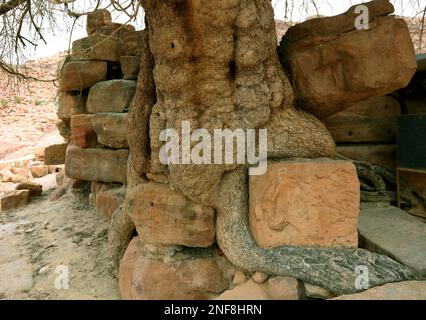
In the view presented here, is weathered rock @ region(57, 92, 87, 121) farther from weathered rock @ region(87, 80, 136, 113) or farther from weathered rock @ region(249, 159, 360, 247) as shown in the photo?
weathered rock @ region(249, 159, 360, 247)

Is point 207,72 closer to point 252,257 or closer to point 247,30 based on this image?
point 247,30

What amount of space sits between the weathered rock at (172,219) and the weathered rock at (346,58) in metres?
1.06

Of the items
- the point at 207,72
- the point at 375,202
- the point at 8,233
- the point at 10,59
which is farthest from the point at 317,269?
the point at 10,59

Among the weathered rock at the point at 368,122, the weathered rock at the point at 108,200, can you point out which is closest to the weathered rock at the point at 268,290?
the weathered rock at the point at 108,200

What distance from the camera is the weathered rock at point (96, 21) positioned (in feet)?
12.5

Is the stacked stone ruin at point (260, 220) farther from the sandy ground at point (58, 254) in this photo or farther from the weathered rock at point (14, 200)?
the weathered rock at point (14, 200)

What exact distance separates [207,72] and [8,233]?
122 inches

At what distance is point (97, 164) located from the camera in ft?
11.4

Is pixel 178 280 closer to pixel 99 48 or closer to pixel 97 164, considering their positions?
pixel 97 164

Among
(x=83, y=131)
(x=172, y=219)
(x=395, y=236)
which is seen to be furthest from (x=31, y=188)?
(x=395, y=236)

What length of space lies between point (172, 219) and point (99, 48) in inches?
96.1

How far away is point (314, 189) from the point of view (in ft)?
6.31

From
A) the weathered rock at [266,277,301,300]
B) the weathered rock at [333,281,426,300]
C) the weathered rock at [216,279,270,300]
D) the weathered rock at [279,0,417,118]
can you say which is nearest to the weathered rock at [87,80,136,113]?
the weathered rock at [279,0,417,118]

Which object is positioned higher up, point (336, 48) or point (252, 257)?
point (336, 48)
